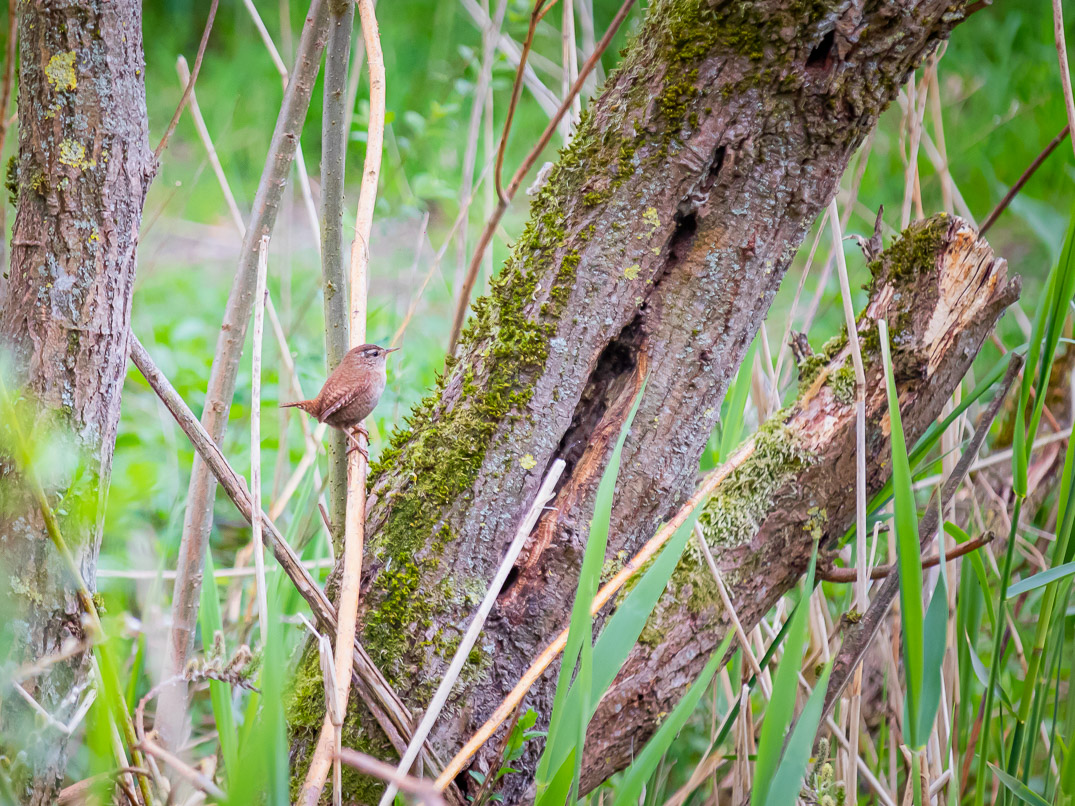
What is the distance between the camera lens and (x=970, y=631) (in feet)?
3.95

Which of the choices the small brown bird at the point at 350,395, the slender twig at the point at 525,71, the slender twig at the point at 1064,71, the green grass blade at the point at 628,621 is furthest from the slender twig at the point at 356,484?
the slender twig at the point at 1064,71

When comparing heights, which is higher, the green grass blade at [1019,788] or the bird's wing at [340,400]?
the bird's wing at [340,400]

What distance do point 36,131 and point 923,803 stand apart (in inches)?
56.5

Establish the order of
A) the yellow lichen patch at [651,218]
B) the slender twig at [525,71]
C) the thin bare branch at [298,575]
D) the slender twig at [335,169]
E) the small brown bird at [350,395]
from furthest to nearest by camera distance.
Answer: the slender twig at [525,71]
the small brown bird at [350,395]
the slender twig at [335,169]
the yellow lichen patch at [651,218]
the thin bare branch at [298,575]

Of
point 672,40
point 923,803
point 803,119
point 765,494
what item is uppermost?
point 672,40

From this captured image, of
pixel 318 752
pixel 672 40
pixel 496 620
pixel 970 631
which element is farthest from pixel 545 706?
pixel 672 40

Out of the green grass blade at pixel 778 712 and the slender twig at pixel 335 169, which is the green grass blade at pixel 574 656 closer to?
the green grass blade at pixel 778 712

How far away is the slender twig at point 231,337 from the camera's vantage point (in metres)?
1.23

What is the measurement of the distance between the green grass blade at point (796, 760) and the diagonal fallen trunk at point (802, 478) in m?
0.44

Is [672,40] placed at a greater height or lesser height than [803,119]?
greater

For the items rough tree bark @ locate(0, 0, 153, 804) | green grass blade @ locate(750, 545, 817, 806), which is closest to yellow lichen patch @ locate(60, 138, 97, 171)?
rough tree bark @ locate(0, 0, 153, 804)

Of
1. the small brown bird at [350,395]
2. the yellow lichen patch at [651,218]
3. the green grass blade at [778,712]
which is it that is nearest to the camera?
the green grass blade at [778,712]

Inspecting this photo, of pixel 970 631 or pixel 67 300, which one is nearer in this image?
pixel 67 300

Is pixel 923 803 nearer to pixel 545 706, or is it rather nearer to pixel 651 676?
pixel 651 676
